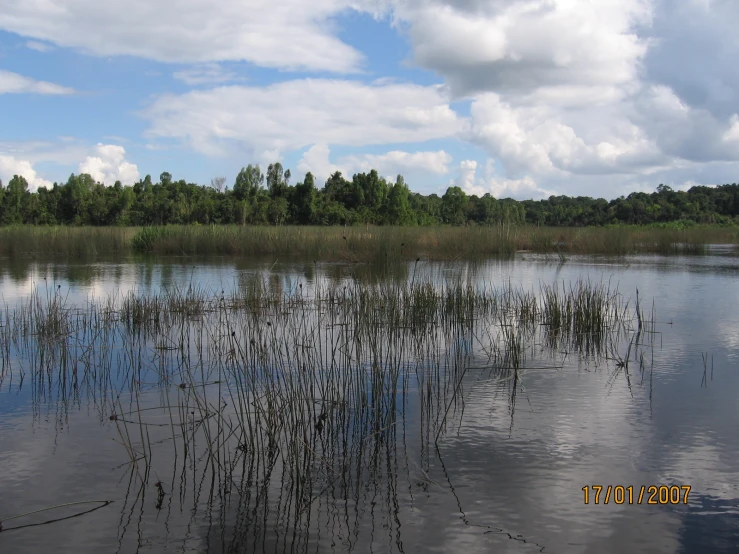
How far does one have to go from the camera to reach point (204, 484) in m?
3.24

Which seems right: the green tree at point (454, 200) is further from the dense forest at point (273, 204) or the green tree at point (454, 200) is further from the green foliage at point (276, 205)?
the green foliage at point (276, 205)

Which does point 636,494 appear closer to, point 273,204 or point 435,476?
point 435,476

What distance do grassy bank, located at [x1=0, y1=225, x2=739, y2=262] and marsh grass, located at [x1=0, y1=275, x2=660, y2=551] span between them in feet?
30.7

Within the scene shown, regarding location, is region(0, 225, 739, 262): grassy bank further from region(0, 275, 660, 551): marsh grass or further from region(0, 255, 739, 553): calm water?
region(0, 255, 739, 553): calm water

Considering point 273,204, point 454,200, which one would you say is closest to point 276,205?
point 273,204

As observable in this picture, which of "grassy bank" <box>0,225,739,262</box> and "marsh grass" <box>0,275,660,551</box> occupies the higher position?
"grassy bank" <box>0,225,739,262</box>

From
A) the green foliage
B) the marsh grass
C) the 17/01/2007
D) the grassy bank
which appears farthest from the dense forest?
the 17/01/2007

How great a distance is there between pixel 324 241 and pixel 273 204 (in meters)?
20.2

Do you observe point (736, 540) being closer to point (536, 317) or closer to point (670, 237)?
point (536, 317)

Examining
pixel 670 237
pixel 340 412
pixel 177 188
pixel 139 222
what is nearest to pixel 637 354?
pixel 340 412

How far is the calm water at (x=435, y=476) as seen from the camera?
9.11 feet

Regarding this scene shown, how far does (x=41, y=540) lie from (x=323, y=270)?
11779 mm

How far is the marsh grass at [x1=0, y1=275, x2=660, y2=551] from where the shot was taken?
318 centimetres

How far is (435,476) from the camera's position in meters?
3.36
